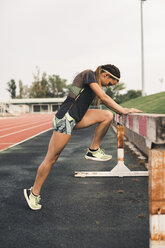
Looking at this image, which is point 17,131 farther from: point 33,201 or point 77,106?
point 77,106

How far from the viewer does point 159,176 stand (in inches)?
69.5

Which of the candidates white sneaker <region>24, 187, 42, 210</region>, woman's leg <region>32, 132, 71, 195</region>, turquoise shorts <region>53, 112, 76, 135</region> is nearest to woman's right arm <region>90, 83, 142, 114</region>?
turquoise shorts <region>53, 112, 76, 135</region>

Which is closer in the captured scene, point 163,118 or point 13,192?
point 163,118

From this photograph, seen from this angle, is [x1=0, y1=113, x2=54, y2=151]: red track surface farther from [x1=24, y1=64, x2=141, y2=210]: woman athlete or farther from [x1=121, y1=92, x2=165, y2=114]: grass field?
[x1=24, y1=64, x2=141, y2=210]: woman athlete

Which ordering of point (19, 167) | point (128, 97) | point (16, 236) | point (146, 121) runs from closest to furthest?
point (146, 121)
point (16, 236)
point (19, 167)
point (128, 97)

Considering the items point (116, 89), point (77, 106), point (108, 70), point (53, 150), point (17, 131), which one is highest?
point (116, 89)

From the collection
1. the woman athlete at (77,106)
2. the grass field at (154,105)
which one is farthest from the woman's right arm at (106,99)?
A: the grass field at (154,105)

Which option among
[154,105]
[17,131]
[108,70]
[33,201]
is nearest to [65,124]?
[108,70]

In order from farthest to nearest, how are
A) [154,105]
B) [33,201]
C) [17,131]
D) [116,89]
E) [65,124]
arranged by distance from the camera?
[116,89], [17,131], [154,105], [33,201], [65,124]

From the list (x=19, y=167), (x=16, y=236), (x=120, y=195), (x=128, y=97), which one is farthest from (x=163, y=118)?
(x=128, y=97)

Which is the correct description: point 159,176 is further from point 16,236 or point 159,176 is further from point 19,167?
point 19,167

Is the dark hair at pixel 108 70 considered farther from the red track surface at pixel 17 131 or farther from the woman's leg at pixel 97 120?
the red track surface at pixel 17 131

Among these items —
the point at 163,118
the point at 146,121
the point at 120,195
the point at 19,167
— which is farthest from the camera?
the point at 19,167

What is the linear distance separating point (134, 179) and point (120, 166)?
321 millimetres
